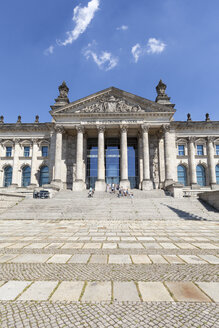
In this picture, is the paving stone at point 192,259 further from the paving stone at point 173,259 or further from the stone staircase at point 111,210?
the stone staircase at point 111,210

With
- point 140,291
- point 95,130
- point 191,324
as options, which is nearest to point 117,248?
point 140,291

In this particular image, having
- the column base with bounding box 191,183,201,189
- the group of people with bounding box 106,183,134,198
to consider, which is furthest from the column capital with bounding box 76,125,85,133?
the column base with bounding box 191,183,201,189

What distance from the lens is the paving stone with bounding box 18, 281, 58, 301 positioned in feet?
9.89

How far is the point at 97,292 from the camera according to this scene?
3207mm

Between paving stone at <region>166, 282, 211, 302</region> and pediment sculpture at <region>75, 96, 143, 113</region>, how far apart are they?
31.1 m

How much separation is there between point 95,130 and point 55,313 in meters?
33.0

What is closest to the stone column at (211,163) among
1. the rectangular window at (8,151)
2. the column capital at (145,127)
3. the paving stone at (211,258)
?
the column capital at (145,127)

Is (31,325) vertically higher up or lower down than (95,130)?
lower down

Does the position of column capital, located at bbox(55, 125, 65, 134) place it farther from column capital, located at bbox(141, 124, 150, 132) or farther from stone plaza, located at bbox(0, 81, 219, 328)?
column capital, located at bbox(141, 124, 150, 132)

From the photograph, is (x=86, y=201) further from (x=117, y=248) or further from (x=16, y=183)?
(x=16, y=183)

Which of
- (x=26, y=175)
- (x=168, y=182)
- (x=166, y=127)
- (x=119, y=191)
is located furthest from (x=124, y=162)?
(x=26, y=175)

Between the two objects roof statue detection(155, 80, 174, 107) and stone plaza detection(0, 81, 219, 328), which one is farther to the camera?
roof statue detection(155, 80, 174, 107)

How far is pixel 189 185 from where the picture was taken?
117 ft

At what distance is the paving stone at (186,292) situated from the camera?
3.01 m
